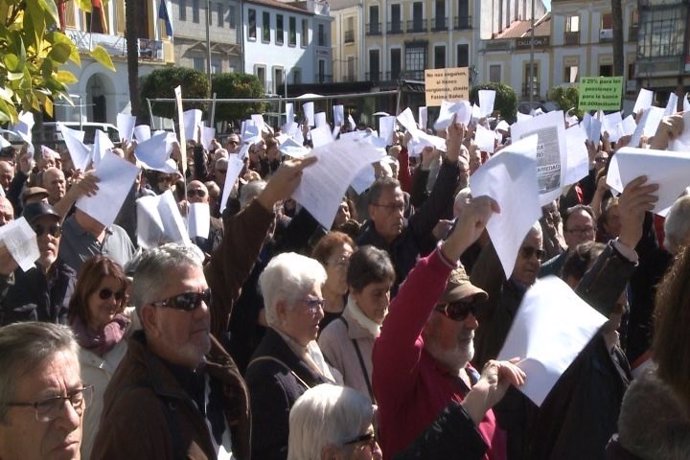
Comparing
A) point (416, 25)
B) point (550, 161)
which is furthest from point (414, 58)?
point (550, 161)

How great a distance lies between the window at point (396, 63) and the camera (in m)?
68.9

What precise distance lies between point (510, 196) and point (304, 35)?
62836 millimetres

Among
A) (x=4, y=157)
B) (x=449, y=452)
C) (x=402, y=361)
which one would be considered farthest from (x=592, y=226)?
(x=4, y=157)

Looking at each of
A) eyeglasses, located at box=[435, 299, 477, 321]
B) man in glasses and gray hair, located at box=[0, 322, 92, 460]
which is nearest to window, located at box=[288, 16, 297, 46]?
eyeglasses, located at box=[435, 299, 477, 321]

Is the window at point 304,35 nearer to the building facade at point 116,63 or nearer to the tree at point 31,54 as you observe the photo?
the building facade at point 116,63

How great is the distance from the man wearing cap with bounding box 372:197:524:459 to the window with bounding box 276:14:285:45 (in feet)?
193

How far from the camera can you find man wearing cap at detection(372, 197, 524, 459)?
2572mm

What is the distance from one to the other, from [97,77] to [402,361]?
4172cm

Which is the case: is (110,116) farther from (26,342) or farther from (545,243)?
(26,342)

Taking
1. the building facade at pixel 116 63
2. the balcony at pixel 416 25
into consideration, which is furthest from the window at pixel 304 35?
the building facade at pixel 116 63

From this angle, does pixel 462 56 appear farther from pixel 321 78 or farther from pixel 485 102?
pixel 485 102

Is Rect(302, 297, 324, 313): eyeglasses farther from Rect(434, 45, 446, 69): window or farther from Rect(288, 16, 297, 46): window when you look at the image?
Rect(434, 45, 446, 69): window

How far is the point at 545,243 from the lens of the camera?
5.66m

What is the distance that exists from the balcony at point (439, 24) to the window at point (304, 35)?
34.4 ft
